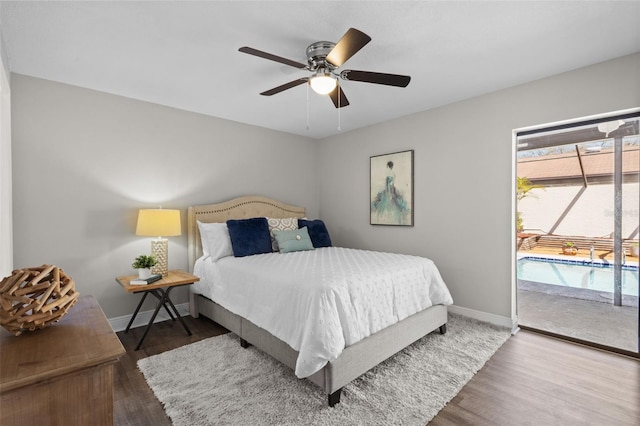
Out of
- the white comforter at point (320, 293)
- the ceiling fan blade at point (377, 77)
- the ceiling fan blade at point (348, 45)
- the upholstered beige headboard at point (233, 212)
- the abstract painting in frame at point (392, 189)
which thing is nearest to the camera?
the ceiling fan blade at point (348, 45)

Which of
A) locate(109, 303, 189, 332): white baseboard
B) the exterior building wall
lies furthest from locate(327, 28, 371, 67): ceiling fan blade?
locate(109, 303, 189, 332): white baseboard

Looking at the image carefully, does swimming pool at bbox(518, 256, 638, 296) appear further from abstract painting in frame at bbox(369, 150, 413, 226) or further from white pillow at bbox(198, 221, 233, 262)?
white pillow at bbox(198, 221, 233, 262)

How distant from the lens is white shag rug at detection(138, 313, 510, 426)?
190 centimetres

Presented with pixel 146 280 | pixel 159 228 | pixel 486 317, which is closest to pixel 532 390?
pixel 486 317

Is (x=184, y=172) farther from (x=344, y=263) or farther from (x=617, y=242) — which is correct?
(x=617, y=242)

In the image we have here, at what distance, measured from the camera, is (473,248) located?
351 centimetres

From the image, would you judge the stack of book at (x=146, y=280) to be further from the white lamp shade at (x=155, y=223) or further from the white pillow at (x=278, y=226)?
the white pillow at (x=278, y=226)

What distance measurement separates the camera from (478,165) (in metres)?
3.45

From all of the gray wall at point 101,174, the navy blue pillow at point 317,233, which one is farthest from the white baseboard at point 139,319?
the navy blue pillow at point 317,233

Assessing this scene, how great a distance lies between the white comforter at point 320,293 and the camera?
2.03m

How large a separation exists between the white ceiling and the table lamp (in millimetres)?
1289

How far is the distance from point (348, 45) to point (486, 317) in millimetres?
3162

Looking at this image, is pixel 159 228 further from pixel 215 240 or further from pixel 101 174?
pixel 101 174

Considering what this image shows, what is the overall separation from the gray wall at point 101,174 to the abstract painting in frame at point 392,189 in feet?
6.71
